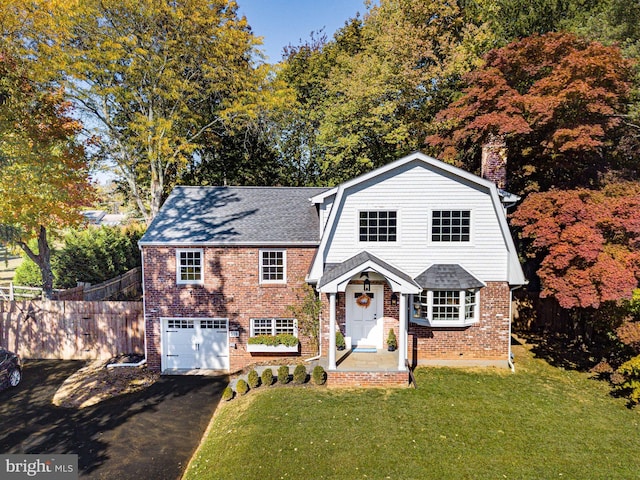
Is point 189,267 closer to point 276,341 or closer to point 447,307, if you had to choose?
point 276,341

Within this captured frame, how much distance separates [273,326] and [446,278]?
6.84 meters

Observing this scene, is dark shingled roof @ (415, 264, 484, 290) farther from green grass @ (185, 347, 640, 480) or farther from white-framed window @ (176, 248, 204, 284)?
white-framed window @ (176, 248, 204, 284)

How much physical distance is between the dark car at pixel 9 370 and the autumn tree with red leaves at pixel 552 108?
1909 centimetres

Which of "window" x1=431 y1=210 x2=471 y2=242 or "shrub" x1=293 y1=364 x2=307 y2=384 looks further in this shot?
"window" x1=431 y1=210 x2=471 y2=242

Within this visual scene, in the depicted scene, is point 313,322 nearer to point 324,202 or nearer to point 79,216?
point 324,202

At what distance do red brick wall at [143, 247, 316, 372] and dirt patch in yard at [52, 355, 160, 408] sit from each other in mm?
2151

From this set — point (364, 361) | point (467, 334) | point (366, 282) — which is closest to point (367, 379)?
point (364, 361)

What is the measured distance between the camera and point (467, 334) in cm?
1367

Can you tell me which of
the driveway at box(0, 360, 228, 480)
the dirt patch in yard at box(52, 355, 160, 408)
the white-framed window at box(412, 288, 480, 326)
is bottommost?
the driveway at box(0, 360, 228, 480)

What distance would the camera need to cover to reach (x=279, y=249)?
47.3 feet

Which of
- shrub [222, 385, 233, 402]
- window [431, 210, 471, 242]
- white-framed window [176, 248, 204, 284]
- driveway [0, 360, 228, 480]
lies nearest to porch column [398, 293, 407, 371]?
window [431, 210, 471, 242]

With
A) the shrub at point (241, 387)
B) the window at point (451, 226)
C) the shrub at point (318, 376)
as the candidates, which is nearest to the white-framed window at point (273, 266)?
the shrub at point (318, 376)

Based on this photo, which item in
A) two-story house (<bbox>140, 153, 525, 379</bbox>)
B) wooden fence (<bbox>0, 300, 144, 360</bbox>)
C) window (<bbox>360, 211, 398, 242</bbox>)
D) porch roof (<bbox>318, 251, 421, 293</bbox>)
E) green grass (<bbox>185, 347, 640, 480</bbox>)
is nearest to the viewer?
green grass (<bbox>185, 347, 640, 480</bbox>)

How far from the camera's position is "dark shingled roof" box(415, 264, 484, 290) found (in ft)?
42.4
